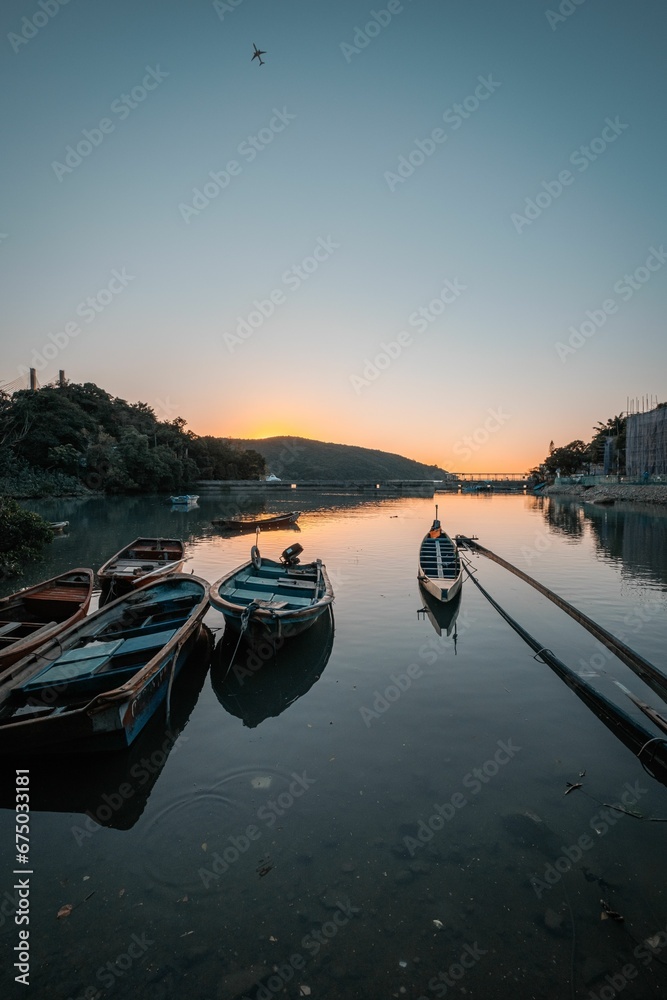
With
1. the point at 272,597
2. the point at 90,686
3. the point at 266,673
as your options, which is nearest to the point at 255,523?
the point at 272,597

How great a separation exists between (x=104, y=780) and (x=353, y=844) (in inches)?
136

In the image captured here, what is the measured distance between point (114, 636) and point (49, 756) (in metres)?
3.04

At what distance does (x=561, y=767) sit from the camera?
22.1ft

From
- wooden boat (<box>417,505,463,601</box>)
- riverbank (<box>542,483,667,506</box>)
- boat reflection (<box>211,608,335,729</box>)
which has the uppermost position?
riverbank (<box>542,483,667,506</box>)

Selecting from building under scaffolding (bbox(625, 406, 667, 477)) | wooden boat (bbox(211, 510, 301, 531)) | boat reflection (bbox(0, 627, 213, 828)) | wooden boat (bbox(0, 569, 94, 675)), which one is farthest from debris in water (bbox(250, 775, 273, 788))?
building under scaffolding (bbox(625, 406, 667, 477))

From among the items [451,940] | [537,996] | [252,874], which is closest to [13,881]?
[252,874]

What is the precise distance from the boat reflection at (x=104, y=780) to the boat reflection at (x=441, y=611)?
761 cm

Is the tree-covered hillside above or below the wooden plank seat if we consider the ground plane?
above

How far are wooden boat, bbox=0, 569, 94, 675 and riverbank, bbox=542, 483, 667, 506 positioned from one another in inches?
2436

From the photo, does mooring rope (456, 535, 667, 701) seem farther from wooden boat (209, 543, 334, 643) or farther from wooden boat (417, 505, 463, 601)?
wooden boat (209, 543, 334, 643)

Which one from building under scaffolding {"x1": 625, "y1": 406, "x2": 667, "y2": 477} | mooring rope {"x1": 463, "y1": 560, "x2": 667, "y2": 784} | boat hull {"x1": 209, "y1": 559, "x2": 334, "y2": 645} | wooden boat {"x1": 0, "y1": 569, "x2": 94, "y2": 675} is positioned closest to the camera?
mooring rope {"x1": 463, "y1": 560, "x2": 667, "y2": 784}

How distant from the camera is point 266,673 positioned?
403 inches

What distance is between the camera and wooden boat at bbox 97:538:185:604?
14.3 m

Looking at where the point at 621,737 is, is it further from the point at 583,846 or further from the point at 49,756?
the point at 49,756
